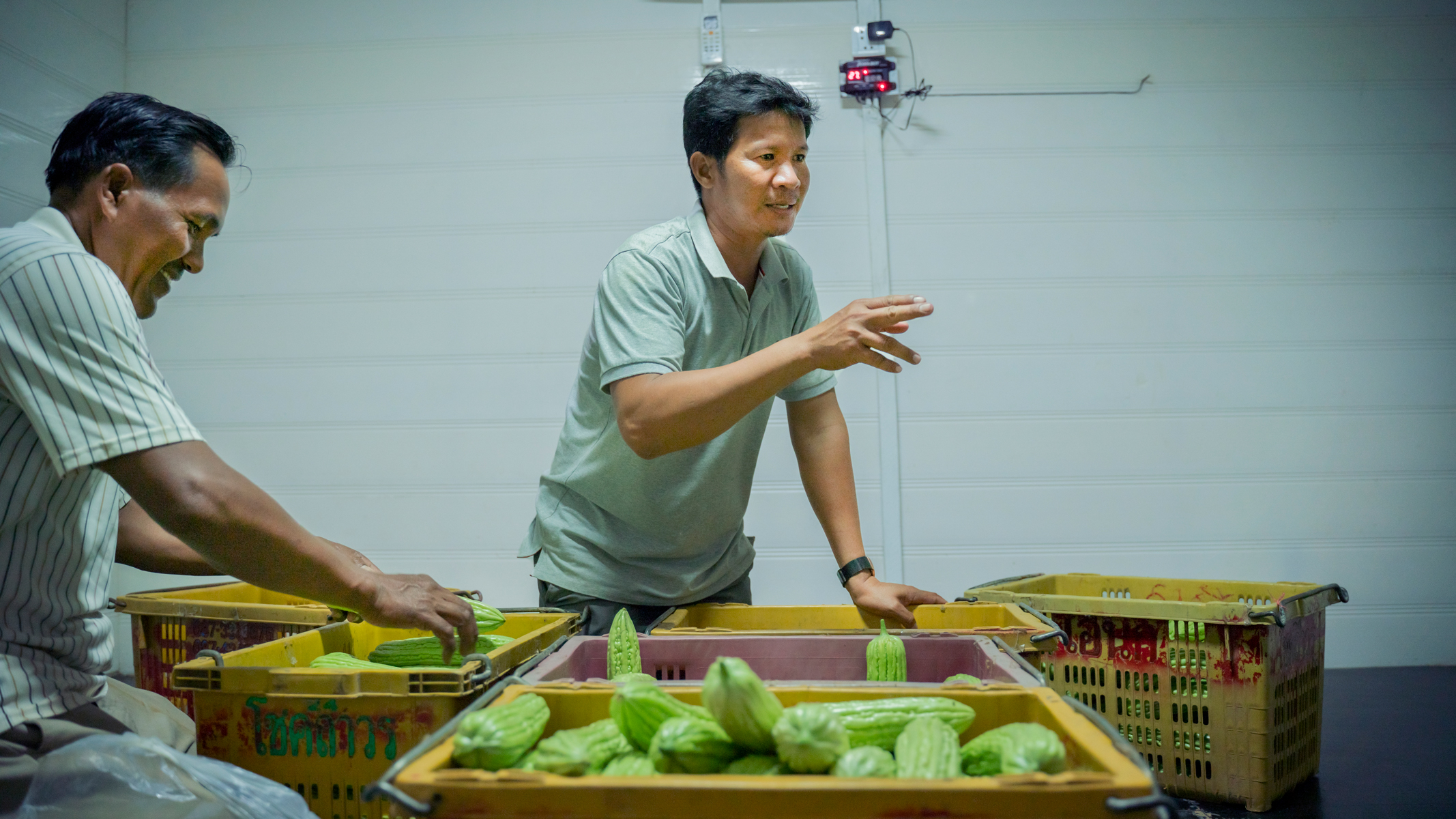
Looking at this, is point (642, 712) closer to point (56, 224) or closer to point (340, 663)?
point (340, 663)

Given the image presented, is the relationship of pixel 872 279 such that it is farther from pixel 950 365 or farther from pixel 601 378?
pixel 601 378

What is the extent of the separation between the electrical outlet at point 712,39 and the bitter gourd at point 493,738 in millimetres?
3755

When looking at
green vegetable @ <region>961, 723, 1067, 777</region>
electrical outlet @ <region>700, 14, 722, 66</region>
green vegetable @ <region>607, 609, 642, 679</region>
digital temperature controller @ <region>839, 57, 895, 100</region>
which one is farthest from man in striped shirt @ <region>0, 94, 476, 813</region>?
digital temperature controller @ <region>839, 57, 895, 100</region>

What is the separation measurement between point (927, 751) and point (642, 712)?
0.32 meters

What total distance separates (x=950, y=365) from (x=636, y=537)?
2.61 m

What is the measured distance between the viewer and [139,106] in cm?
149

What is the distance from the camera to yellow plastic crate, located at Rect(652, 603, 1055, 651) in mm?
1827

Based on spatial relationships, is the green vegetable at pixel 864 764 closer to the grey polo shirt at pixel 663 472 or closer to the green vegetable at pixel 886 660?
the green vegetable at pixel 886 660

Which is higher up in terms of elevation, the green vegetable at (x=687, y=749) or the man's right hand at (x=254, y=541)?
the man's right hand at (x=254, y=541)

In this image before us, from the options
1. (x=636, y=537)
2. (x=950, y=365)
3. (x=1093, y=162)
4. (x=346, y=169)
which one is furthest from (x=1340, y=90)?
(x=346, y=169)

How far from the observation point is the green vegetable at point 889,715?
1.11 metres

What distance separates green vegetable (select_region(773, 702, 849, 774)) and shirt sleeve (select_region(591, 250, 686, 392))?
826 millimetres

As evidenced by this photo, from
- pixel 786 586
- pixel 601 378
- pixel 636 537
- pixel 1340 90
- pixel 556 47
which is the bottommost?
pixel 786 586

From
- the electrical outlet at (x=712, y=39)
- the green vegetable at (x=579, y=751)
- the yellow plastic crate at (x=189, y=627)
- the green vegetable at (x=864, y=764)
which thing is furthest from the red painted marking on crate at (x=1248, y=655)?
the electrical outlet at (x=712, y=39)
